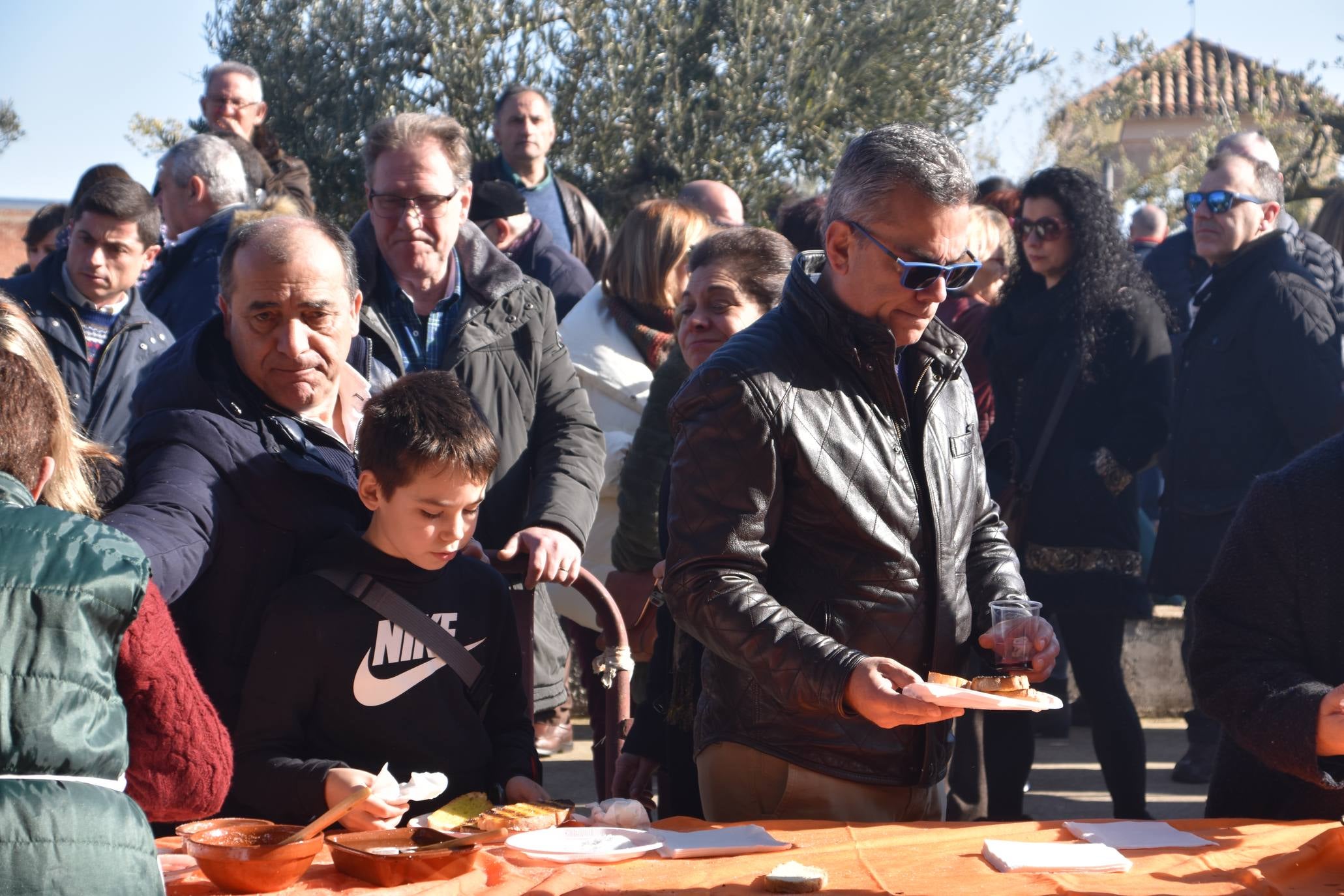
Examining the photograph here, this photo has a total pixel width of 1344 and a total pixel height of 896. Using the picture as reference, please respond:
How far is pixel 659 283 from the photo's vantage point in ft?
16.0

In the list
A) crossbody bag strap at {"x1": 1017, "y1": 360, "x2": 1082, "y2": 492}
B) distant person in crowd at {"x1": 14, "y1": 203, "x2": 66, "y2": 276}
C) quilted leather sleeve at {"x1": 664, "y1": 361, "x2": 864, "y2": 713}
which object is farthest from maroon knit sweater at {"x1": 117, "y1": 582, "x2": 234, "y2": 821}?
distant person in crowd at {"x1": 14, "y1": 203, "x2": 66, "y2": 276}

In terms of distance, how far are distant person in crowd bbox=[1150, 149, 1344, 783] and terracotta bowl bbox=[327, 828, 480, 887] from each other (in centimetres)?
388

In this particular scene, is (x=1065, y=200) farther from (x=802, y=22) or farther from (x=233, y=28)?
(x=233, y=28)

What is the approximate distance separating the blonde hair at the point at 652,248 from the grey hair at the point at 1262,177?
2284 millimetres

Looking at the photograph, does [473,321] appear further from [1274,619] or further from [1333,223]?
[1333,223]

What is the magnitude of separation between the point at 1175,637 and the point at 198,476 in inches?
229

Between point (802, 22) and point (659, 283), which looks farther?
point (802, 22)

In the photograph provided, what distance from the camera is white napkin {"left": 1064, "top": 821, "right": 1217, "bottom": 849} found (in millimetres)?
2477

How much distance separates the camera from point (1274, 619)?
2766 mm

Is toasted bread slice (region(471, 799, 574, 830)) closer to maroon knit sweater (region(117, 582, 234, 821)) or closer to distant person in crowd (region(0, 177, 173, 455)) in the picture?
maroon knit sweater (region(117, 582, 234, 821))

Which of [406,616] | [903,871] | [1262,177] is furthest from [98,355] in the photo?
[1262,177]

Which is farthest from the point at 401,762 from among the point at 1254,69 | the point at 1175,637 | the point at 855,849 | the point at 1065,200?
the point at 1254,69

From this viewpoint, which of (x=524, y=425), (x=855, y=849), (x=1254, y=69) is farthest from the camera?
(x=1254, y=69)

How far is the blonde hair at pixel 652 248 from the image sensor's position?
15.8ft
